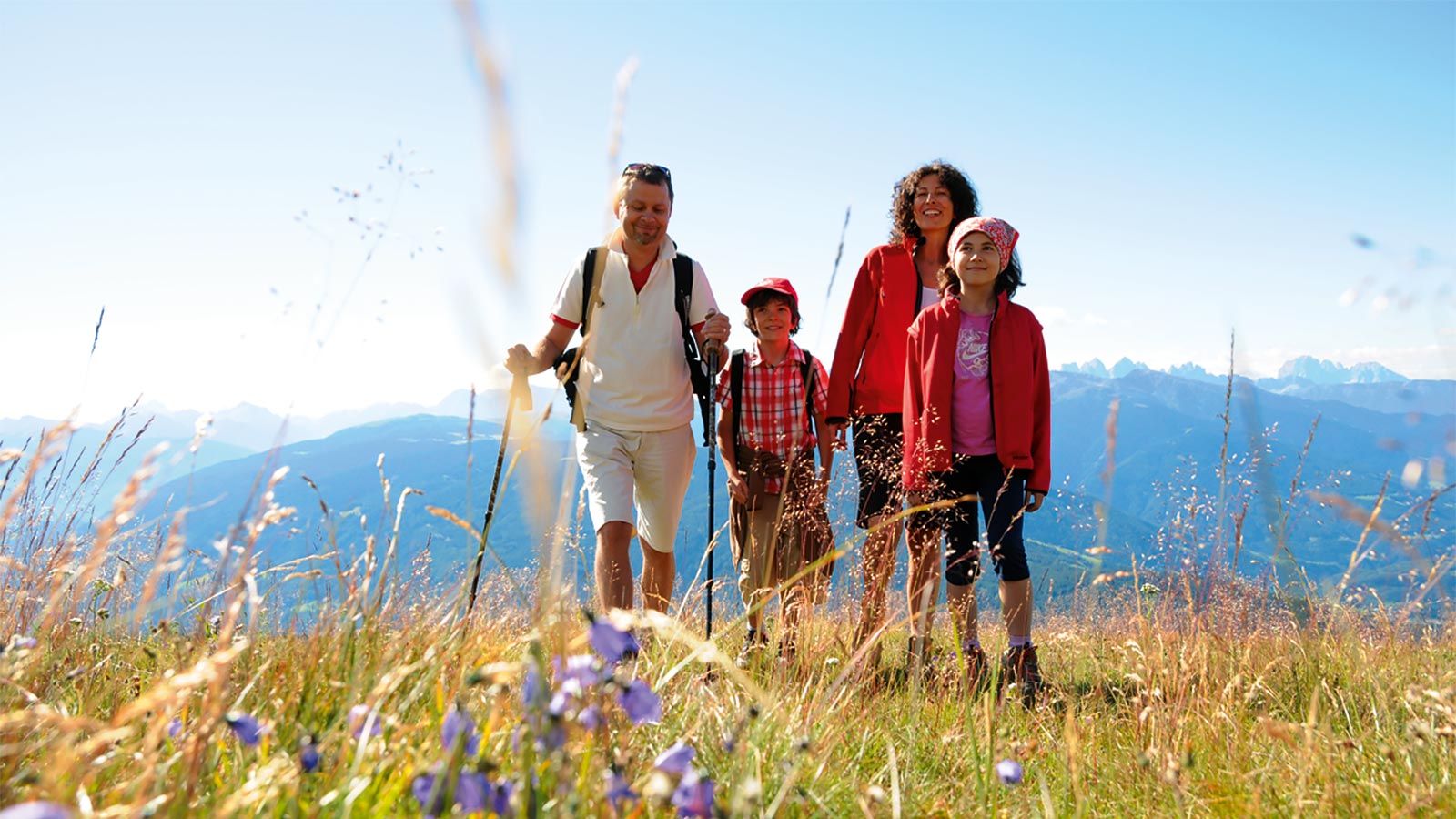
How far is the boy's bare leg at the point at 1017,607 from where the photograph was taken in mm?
3988

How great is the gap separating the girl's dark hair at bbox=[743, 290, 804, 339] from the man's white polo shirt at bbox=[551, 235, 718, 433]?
832mm

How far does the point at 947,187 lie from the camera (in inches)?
189

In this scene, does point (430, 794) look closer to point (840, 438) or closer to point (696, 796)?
point (696, 796)

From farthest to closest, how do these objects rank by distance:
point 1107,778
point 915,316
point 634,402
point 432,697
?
point 915,316 → point 634,402 → point 1107,778 → point 432,697

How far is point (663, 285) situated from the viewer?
452cm

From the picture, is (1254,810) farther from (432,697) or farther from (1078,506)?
(1078,506)

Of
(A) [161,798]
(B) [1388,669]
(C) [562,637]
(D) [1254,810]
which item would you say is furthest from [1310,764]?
(B) [1388,669]

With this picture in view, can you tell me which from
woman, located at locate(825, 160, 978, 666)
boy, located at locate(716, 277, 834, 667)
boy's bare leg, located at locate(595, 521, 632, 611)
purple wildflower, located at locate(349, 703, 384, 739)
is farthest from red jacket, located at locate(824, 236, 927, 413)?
purple wildflower, located at locate(349, 703, 384, 739)

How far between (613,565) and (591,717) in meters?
3.04

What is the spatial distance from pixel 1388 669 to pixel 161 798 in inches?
160

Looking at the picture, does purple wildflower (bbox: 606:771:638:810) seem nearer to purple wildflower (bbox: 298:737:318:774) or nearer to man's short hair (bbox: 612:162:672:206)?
purple wildflower (bbox: 298:737:318:774)

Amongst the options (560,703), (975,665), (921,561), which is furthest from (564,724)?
(975,665)

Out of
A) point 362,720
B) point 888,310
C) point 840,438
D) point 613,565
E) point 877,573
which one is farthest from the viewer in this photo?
point 840,438

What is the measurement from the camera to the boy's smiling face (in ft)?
17.3
